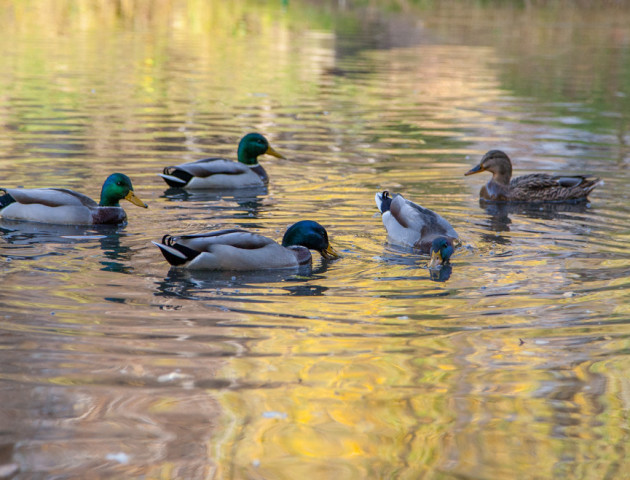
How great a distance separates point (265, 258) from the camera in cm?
746

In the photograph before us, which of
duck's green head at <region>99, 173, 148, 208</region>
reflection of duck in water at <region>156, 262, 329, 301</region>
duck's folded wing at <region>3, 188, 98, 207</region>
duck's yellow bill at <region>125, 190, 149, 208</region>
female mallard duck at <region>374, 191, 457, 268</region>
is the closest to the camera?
reflection of duck in water at <region>156, 262, 329, 301</region>

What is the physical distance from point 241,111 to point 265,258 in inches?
368

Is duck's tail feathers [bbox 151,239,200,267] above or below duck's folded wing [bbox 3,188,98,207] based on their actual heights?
below

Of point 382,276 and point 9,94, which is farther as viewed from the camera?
point 9,94

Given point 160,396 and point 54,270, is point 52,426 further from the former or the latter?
point 54,270

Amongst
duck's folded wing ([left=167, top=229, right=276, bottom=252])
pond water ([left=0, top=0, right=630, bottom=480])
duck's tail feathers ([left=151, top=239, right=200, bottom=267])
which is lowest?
pond water ([left=0, top=0, right=630, bottom=480])

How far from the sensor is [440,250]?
7.64 meters

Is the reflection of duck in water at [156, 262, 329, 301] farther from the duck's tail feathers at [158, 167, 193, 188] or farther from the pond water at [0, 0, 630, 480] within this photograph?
the duck's tail feathers at [158, 167, 193, 188]

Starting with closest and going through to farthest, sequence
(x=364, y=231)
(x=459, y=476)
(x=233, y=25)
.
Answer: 1. (x=459, y=476)
2. (x=364, y=231)
3. (x=233, y=25)

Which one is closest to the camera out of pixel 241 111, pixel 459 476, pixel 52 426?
pixel 459 476

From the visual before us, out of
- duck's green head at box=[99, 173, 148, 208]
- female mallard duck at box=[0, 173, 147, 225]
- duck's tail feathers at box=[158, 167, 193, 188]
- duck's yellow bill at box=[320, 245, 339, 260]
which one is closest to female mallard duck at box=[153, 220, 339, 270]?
duck's yellow bill at box=[320, 245, 339, 260]

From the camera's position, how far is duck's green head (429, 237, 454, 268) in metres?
7.62

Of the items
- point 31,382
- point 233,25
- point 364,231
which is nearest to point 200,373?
point 31,382

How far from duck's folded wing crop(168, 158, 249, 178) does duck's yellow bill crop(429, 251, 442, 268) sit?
3.82 metres
